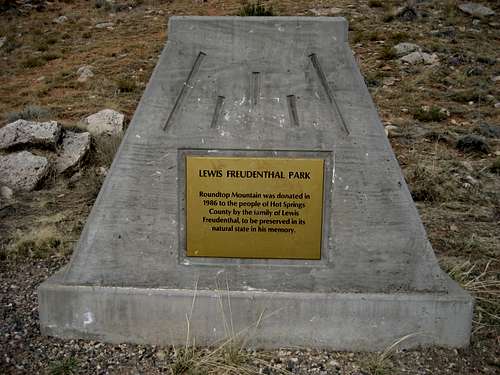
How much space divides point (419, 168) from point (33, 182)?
4428mm

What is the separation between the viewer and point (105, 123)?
7.42 m

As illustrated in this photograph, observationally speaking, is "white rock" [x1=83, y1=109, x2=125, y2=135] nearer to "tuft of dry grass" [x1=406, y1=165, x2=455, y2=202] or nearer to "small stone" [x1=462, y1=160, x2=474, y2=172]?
"tuft of dry grass" [x1=406, y1=165, x2=455, y2=202]

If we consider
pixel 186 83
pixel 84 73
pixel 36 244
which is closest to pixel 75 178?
Answer: pixel 36 244

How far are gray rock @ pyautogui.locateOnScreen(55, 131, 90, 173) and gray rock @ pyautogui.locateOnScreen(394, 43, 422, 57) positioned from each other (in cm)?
672

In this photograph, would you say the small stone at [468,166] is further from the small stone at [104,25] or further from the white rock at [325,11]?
the small stone at [104,25]

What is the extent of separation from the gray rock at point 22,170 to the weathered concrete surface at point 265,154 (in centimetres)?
312

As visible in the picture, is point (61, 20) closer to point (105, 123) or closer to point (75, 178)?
point (105, 123)

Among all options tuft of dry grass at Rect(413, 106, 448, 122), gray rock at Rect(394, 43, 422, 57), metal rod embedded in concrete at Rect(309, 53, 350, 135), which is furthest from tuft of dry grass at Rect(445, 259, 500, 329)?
gray rock at Rect(394, 43, 422, 57)

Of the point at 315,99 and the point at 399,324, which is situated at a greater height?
the point at 315,99

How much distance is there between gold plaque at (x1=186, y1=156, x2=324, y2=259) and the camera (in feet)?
9.93

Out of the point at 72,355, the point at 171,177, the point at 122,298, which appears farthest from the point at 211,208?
the point at 72,355

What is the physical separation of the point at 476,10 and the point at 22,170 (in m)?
11.7

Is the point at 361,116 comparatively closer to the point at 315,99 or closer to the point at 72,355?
the point at 315,99

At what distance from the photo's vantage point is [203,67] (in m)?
2.94
